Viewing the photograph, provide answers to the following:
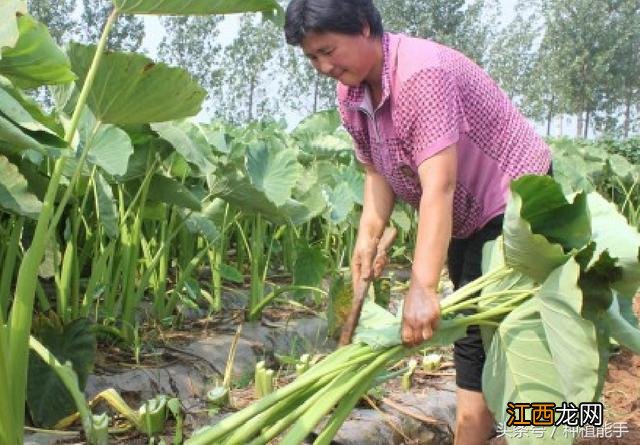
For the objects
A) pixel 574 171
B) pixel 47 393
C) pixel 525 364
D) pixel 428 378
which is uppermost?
pixel 574 171

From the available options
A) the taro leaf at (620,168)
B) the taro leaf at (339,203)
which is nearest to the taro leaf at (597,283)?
the taro leaf at (339,203)

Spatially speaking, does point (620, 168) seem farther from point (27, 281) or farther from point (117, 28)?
point (117, 28)

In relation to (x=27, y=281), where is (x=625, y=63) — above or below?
above

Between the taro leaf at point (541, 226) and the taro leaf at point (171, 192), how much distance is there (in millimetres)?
1382

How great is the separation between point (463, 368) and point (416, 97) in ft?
2.39

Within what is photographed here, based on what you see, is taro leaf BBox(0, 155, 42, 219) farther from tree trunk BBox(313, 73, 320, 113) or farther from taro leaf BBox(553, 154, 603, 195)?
tree trunk BBox(313, 73, 320, 113)

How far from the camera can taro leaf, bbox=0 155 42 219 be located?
172 cm

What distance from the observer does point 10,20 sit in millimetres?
1238

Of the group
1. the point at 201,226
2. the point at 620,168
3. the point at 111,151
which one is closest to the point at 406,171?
the point at 111,151

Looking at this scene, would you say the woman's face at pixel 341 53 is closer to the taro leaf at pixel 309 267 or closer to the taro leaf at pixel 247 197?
the taro leaf at pixel 247 197

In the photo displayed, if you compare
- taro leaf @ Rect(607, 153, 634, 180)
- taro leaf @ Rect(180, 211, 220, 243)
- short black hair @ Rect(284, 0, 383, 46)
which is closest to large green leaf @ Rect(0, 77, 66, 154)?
short black hair @ Rect(284, 0, 383, 46)

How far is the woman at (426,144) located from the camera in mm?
1463

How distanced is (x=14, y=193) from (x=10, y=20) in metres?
0.59

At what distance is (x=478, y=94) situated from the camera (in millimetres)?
1649
